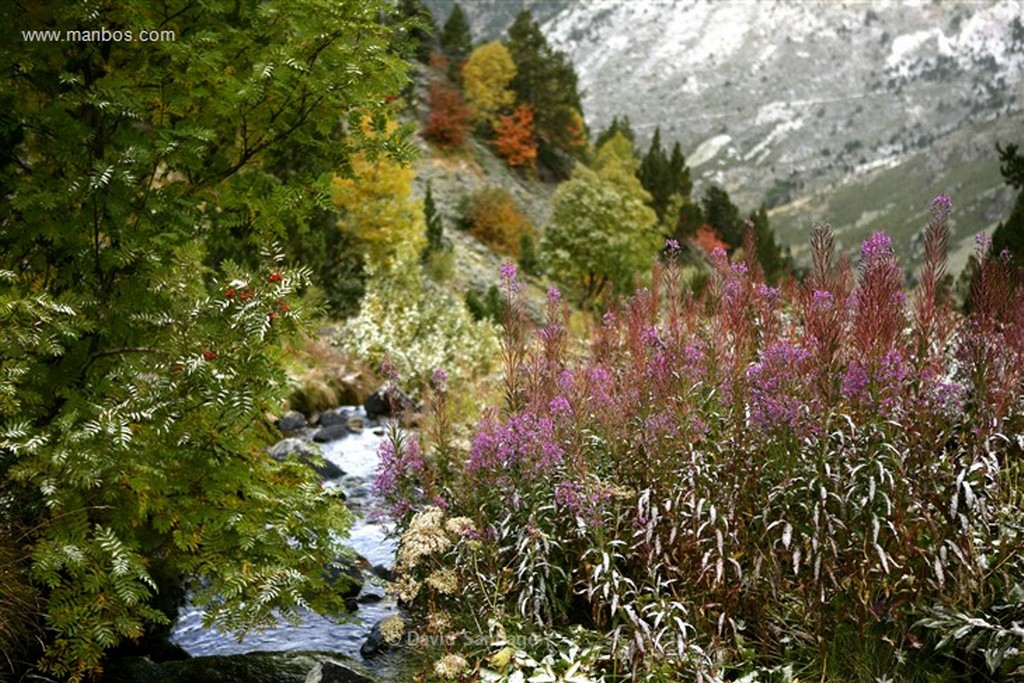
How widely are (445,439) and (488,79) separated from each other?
47.4 metres

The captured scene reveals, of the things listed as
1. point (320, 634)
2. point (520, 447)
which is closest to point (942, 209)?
point (520, 447)

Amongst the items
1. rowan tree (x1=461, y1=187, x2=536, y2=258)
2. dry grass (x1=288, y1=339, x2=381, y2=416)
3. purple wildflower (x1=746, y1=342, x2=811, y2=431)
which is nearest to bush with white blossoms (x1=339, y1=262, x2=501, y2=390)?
dry grass (x1=288, y1=339, x2=381, y2=416)

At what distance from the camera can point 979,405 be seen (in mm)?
4215

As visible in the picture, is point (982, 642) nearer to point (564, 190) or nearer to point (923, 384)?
point (923, 384)

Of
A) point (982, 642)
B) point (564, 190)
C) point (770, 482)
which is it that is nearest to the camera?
point (982, 642)

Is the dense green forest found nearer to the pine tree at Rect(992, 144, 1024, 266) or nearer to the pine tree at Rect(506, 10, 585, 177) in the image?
the pine tree at Rect(992, 144, 1024, 266)

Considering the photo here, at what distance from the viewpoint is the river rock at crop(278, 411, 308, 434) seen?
1301 centimetres

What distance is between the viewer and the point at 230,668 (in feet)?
18.3

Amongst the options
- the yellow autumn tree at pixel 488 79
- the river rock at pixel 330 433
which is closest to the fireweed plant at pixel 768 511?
the river rock at pixel 330 433

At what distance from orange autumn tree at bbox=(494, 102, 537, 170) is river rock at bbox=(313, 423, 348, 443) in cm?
3799

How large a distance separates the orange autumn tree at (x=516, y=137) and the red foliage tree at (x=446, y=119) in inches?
103

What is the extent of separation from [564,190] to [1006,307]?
26.1 m

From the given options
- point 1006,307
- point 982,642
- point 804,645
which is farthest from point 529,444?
point 1006,307

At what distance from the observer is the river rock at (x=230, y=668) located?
5258 mm
